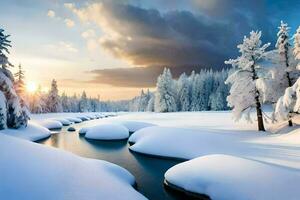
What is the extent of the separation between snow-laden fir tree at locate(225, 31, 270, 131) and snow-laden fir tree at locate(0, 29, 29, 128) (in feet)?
76.9

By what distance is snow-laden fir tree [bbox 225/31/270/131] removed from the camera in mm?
29484

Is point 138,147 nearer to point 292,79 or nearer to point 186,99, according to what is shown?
point 292,79

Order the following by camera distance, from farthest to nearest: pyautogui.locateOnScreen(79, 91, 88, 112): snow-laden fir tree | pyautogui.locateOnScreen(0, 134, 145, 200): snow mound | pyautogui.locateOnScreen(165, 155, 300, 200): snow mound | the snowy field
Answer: pyautogui.locateOnScreen(79, 91, 88, 112): snow-laden fir tree, pyautogui.locateOnScreen(165, 155, 300, 200): snow mound, the snowy field, pyautogui.locateOnScreen(0, 134, 145, 200): snow mound

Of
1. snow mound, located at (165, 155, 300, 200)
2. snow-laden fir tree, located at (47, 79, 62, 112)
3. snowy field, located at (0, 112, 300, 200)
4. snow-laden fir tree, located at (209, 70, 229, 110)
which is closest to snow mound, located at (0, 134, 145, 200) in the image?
snowy field, located at (0, 112, 300, 200)

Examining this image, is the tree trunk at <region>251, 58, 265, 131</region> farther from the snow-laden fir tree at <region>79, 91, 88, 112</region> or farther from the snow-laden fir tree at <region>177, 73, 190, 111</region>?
the snow-laden fir tree at <region>79, 91, 88, 112</region>

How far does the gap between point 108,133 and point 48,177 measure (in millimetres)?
26662

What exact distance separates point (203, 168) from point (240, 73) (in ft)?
61.3

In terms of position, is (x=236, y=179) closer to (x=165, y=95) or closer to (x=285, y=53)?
(x=285, y=53)

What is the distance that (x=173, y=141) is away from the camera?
24.8m

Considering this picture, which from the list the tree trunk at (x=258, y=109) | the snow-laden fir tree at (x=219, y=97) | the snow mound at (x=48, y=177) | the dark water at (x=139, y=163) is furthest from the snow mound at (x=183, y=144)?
the snow-laden fir tree at (x=219, y=97)

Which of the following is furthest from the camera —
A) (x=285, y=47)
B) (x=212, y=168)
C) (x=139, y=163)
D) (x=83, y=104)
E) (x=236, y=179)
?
(x=83, y=104)

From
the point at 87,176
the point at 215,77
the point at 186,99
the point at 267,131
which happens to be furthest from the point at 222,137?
the point at 215,77

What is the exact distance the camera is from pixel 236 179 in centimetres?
1229

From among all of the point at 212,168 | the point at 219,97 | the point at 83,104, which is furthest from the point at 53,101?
the point at 212,168
